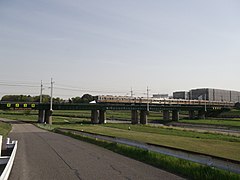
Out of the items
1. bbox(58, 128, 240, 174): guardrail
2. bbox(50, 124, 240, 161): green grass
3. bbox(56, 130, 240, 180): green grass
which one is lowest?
bbox(50, 124, 240, 161): green grass

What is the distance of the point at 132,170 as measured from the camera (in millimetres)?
11984

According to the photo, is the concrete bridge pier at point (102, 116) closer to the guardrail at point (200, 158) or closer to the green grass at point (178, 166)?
the green grass at point (178, 166)

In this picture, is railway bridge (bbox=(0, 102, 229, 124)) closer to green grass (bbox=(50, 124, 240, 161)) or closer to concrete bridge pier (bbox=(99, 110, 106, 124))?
concrete bridge pier (bbox=(99, 110, 106, 124))

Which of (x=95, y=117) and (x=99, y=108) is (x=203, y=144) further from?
(x=95, y=117)

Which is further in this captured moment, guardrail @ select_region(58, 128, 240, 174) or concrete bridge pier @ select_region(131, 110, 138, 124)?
concrete bridge pier @ select_region(131, 110, 138, 124)

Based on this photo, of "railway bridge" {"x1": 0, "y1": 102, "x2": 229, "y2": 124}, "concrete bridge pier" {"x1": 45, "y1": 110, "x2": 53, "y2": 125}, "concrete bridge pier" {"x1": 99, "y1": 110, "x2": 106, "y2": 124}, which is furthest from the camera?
"concrete bridge pier" {"x1": 99, "y1": 110, "x2": 106, "y2": 124}

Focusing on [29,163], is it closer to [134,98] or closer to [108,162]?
[108,162]

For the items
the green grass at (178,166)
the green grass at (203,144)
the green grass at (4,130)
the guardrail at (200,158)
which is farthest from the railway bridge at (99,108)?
the guardrail at (200,158)

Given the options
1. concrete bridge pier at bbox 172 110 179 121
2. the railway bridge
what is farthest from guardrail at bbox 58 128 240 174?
concrete bridge pier at bbox 172 110 179 121

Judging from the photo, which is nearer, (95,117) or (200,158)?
(200,158)

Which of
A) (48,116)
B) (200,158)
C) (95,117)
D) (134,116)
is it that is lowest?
(95,117)

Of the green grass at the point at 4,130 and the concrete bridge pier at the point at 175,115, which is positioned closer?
the green grass at the point at 4,130

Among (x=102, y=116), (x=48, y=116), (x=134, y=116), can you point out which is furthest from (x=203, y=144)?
(x=134, y=116)

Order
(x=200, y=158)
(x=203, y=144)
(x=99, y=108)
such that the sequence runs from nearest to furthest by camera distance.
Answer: (x=200, y=158), (x=203, y=144), (x=99, y=108)
